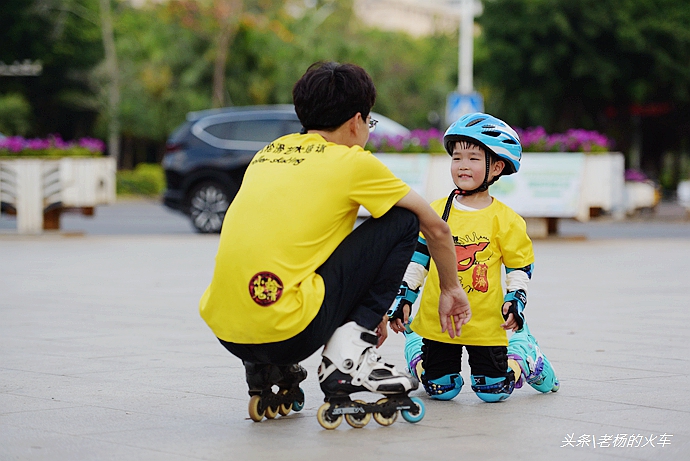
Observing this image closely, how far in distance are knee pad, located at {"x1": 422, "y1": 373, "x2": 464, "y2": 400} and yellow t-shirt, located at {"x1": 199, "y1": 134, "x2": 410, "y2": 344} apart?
92 cm

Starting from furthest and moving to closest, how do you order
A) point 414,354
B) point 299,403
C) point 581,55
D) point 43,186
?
point 581,55 → point 43,186 → point 414,354 → point 299,403

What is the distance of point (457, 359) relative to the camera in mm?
4887

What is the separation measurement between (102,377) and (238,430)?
1.37 metres

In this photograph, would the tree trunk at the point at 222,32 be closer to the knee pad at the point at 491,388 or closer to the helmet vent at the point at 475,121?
the helmet vent at the point at 475,121

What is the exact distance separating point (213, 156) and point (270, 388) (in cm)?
1331

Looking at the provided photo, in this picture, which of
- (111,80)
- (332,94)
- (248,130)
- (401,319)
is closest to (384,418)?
(401,319)

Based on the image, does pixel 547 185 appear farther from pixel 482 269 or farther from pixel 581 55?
pixel 581 55

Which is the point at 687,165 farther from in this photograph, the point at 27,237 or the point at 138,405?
the point at 138,405

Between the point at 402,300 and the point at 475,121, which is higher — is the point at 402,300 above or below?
below

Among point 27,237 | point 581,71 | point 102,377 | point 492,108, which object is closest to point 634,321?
point 102,377

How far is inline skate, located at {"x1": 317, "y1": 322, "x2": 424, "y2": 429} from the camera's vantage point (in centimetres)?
417

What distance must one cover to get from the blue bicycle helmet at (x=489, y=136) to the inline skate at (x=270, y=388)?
1.22 m

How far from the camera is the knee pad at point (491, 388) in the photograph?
4.75 meters

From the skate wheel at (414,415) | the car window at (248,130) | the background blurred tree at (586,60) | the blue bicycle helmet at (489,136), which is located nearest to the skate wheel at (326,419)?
the skate wheel at (414,415)
